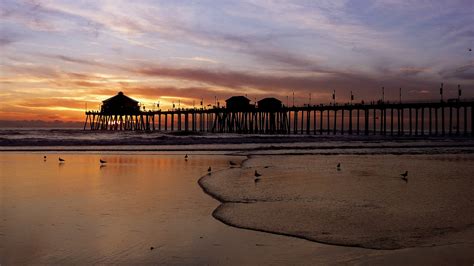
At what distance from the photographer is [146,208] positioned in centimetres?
866

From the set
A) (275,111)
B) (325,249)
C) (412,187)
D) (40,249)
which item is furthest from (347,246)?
(275,111)

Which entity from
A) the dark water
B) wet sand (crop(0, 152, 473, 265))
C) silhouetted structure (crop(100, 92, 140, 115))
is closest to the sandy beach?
wet sand (crop(0, 152, 473, 265))

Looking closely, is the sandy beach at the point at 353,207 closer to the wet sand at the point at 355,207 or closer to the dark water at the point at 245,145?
the wet sand at the point at 355,207

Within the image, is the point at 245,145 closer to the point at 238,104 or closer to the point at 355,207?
the point at 355,207

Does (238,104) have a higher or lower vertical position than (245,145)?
higher

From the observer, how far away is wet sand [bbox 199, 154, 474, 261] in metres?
6.57

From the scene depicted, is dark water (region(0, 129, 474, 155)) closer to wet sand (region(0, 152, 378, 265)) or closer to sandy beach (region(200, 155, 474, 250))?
sandy beach (region(200, 155, 474, 250))

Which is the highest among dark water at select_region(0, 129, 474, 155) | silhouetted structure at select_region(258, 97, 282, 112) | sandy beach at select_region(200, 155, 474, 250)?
silhouetted structure at select_region(258, 97, 282, 112)

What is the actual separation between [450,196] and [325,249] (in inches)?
221

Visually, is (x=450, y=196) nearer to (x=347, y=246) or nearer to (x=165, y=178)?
(x=347, y=246)

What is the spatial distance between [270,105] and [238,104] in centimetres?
565

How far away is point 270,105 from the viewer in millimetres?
71938

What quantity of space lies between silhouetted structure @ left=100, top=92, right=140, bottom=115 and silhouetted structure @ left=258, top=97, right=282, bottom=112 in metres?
30.0

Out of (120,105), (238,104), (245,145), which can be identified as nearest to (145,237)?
(245,145)
